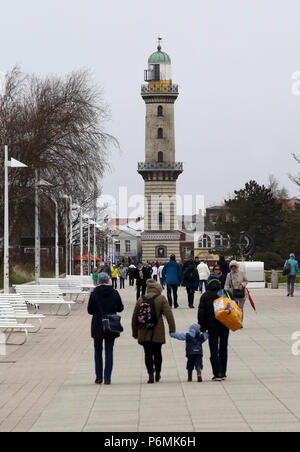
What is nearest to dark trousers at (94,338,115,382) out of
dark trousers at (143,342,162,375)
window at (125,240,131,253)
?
dark trousers at (143,342,162,375)

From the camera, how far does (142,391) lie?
14078 mm

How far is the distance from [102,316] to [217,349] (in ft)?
5.58

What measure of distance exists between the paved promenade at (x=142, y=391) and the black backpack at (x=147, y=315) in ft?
2.79

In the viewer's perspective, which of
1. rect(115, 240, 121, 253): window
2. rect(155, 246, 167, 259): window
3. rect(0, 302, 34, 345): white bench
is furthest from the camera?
rect(115, 240, 121, 253): window

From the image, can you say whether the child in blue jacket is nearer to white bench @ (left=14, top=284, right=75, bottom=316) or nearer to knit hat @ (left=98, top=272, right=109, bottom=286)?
knit hat @ (left=98, top=272, right=109, bottom=286)

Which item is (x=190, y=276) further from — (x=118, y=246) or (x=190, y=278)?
(x=118, y=246)

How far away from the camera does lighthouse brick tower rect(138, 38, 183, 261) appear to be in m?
125

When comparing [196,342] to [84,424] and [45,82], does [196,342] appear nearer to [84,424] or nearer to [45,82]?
[84,424]

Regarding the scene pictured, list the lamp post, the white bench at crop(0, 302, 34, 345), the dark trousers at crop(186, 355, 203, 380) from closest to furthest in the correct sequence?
the dark trousers at crop(186, 355, 203, 380) → the white bench at crop(0, 302, 34, 345) → the lamp post

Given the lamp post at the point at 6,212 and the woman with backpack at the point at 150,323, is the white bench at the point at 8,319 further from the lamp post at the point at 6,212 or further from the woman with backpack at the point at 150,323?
the lamp post at the point at 6,212

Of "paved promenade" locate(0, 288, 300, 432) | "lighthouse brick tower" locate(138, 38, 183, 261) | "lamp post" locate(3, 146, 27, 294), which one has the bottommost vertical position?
"paved promenade" locate(0, 288, 300, 432)

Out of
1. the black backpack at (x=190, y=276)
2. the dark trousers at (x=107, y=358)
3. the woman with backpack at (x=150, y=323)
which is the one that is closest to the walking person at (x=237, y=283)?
the woman with backpack at (x=150, y=323)

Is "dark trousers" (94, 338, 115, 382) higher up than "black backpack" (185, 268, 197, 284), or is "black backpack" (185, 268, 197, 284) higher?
"black backpack" (185, 268, 197, 284)

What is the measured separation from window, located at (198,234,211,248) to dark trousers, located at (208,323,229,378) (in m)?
144
